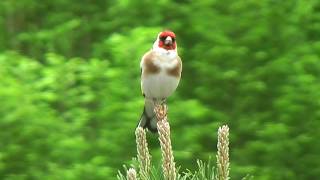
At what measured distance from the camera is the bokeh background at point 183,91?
25.8 ft

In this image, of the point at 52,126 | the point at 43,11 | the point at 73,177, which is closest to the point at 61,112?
the point at 52,126

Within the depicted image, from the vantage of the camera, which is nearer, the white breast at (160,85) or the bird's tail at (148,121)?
the bird's tail at (148,121)

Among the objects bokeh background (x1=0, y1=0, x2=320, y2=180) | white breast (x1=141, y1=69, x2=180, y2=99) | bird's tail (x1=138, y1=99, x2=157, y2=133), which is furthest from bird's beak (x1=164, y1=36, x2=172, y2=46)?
bokeh background (x1=0, y1=0, x2=320, y2=180)

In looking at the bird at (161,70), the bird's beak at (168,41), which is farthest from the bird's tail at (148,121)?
the bird's beak at (168,41)

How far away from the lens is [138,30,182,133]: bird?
4.00 metres

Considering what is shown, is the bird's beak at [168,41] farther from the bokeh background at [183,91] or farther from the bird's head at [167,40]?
the bokeh background at [183,91]

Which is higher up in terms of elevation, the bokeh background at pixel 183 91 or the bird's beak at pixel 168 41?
the bokeh background at pixel 183 91

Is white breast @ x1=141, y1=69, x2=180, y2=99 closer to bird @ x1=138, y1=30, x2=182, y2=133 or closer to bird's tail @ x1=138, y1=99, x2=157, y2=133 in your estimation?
bird @ x1=138, y1=30, x2=182, y2=133

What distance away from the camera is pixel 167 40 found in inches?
158

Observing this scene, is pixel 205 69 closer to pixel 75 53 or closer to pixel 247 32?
pixel 247 32

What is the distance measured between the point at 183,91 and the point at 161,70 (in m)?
4.70

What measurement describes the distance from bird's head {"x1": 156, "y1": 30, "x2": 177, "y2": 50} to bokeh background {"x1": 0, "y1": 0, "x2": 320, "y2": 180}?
11.4 ft

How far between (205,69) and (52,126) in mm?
1810

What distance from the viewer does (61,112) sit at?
8898mm
